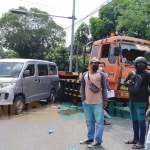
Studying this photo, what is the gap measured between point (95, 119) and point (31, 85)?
437 cm

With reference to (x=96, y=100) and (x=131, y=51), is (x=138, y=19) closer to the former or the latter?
(x=131, y=51)

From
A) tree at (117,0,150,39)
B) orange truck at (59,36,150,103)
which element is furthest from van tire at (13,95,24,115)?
tree at (117,0,150,39)

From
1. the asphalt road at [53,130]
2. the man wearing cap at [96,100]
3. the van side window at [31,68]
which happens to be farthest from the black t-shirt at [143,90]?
the van side window at [31,68]

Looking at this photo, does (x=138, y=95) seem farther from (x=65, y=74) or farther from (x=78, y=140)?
(x=65, y=74)

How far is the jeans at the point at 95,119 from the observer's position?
4.67 m

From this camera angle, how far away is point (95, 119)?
477 cm

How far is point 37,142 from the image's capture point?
16.3 feet

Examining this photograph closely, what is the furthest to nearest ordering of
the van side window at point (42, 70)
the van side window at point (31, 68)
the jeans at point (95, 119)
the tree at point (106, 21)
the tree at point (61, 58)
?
the tree at point (61, 58)
the tree at point (106, 21)
the van side window at point (42, 70)
the van side window at point (31, 68)
the jeans at point (95, 119)

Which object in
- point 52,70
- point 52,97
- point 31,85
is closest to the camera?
point 31,85

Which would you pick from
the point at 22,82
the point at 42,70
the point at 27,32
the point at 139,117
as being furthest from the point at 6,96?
the point at 27,32

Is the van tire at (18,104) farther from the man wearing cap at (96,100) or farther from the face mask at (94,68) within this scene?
the face mask at (94,68)

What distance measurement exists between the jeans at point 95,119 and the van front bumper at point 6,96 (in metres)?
3.44

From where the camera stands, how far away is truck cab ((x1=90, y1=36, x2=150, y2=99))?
7.30m

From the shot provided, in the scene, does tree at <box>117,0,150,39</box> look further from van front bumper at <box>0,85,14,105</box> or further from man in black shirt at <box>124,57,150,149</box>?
man in black shirt at <box>124,57,150,149</box>
